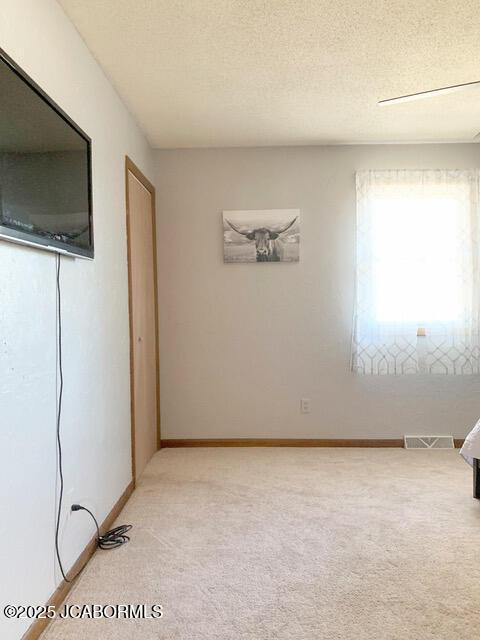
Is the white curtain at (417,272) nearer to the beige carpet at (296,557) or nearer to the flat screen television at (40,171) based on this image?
the beige carpet at (296,557)

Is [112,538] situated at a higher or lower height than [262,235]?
lower

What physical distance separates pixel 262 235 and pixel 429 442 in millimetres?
2172

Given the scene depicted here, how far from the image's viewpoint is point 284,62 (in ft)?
8.13

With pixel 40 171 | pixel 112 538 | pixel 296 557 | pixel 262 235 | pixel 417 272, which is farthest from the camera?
pixel 262 235

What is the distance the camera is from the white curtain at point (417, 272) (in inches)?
148

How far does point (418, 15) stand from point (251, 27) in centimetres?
73

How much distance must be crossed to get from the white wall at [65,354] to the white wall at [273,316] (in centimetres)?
99

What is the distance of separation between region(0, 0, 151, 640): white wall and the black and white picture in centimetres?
111

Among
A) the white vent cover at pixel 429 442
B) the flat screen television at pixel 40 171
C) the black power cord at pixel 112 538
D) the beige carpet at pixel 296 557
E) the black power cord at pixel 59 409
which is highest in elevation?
the flat screen television at pixel 40 171

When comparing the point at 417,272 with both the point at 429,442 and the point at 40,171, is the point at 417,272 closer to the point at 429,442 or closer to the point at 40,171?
the point at 429,442

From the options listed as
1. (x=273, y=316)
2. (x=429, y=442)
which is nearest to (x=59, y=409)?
(x=273, y=316)

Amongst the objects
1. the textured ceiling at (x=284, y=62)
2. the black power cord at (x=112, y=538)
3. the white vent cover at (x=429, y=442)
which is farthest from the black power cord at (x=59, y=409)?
the white vent cover at (x=429, y=442)

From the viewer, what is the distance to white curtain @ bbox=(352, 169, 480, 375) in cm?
377

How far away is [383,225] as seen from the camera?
12.5 ft
